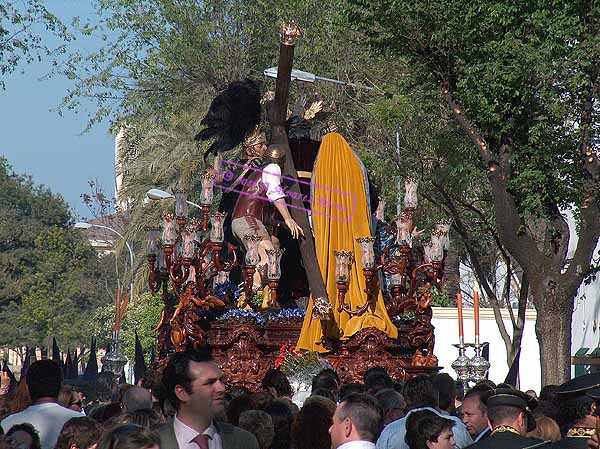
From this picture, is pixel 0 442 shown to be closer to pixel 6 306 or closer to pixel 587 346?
pixel 587 346

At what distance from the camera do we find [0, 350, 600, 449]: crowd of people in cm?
669

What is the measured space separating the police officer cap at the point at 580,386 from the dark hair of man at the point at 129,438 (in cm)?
261

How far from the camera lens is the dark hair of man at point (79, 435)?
7684 millimetres

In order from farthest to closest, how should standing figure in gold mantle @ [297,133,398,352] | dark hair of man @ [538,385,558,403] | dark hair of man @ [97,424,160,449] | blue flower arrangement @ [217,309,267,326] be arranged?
blue flower arrangement @ [217,309,267,326] → standing figure in gold mantle @ [297,133,398,352] → dark hair of man @ [538,385,558,403] → dark hair of man @ [97,424,160,449]

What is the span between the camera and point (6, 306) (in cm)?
7512

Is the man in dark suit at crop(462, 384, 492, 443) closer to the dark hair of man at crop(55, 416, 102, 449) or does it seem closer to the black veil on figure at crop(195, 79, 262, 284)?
the dark hair of man at crop(55, 416, 102, 449)

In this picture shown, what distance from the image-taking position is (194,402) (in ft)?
22.0

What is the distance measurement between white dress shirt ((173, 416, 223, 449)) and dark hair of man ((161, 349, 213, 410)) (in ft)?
0.38

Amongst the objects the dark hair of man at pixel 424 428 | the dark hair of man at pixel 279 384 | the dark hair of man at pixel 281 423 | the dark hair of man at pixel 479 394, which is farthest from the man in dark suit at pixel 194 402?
the dark hair of man at pixel 279 384

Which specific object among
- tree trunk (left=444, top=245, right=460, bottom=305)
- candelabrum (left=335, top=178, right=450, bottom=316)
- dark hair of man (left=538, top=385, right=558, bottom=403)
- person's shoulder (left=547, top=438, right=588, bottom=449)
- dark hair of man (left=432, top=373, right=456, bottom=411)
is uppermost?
tree trunk (left=444, top=245, right=460, bottom=305)

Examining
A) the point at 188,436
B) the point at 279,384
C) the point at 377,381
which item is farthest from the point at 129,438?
the point at 279,384

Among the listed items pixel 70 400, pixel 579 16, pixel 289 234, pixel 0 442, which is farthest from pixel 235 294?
pixel 0 442

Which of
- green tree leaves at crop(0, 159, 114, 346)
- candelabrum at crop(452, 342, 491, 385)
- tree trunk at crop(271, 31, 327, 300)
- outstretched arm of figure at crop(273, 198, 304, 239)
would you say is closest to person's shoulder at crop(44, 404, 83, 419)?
candelabrum at crop(452, 342, 491, 385)

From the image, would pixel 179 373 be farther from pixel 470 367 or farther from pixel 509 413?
pixel 470 367
